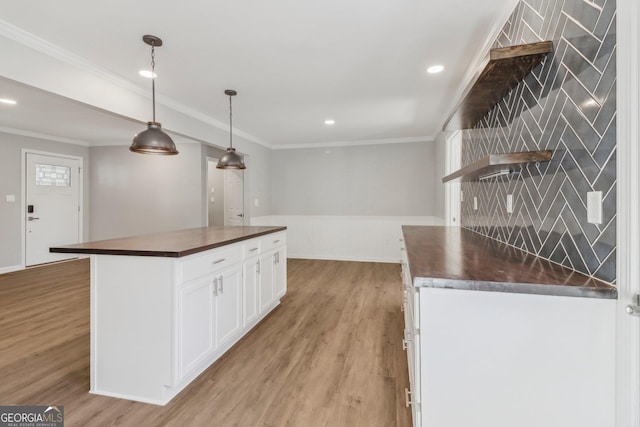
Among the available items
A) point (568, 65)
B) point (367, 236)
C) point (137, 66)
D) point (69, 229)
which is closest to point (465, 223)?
point (568, 65)

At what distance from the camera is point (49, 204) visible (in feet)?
18.1

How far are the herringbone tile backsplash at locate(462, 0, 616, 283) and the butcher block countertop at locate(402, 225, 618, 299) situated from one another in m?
0.07

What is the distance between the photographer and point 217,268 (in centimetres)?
222

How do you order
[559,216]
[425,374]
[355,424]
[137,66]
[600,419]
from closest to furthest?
[600,419]
[425,374]
[559,216]
[355,424]
[137,66]

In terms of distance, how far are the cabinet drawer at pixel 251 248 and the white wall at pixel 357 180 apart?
3.43 meters

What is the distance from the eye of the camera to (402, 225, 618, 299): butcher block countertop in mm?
1010

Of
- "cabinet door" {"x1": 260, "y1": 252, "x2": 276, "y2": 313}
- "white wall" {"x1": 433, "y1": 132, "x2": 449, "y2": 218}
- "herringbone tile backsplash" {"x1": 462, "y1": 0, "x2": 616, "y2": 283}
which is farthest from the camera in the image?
"white wall" {"x1": 433, "y1": 132, "x2": 449, "y2": 218}

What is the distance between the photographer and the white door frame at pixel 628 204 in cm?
87

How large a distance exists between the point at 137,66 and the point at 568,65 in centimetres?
311

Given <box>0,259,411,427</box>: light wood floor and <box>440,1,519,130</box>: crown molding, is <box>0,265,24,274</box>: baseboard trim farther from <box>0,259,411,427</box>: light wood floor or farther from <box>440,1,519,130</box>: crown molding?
<box>440,1,519,130</box>: crown molding

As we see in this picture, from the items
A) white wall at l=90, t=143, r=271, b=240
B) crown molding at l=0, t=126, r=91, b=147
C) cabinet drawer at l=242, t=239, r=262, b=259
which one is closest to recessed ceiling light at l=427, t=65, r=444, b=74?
cabinet drawer at l=242, t=239, r=262, b=259

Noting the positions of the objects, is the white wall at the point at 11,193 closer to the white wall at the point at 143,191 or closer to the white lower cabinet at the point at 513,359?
the white wall at the point at 143,191

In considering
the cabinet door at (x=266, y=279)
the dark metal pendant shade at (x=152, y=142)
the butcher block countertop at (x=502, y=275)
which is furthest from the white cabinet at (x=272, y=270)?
the butcher block countertop at (x=502, y=275)

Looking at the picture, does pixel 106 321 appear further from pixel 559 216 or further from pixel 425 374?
pixel 559 216
